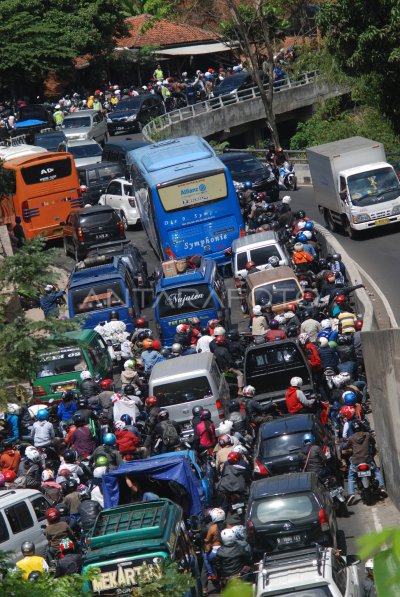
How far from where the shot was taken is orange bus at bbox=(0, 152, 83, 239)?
34375 millimetres

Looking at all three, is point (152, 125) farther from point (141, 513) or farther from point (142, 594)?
point (142, 594)

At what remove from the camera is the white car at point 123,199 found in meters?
35.8

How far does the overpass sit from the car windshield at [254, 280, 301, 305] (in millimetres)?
32081

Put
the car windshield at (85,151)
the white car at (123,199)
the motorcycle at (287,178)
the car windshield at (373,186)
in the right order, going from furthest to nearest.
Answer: the car windshield at (85,151) < the motorcycle at (287,178) < the white car at (123,199) < the car windshield at (373,186)

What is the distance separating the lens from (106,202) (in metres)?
36.8

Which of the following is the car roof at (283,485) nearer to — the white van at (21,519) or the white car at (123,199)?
the white van at (21,519)

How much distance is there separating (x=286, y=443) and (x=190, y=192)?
14.6m

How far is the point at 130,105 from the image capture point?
56156 mm

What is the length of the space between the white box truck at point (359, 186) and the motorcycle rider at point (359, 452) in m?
15.6

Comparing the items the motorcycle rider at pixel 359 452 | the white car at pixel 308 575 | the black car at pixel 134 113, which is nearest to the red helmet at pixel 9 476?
the motorcycle rider at pixel 359 452

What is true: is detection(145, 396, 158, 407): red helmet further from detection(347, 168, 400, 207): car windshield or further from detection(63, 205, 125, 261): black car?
detection(347, 168, 400, 207): car windshield

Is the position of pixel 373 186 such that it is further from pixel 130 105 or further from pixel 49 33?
pixel 49 33

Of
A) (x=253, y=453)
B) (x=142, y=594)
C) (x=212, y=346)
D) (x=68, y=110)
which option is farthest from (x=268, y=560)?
(x=68, y=110)

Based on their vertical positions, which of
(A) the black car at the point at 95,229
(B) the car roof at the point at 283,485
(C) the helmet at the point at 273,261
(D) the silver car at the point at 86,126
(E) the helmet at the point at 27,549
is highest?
(E) the helmet at the point at 27,549
